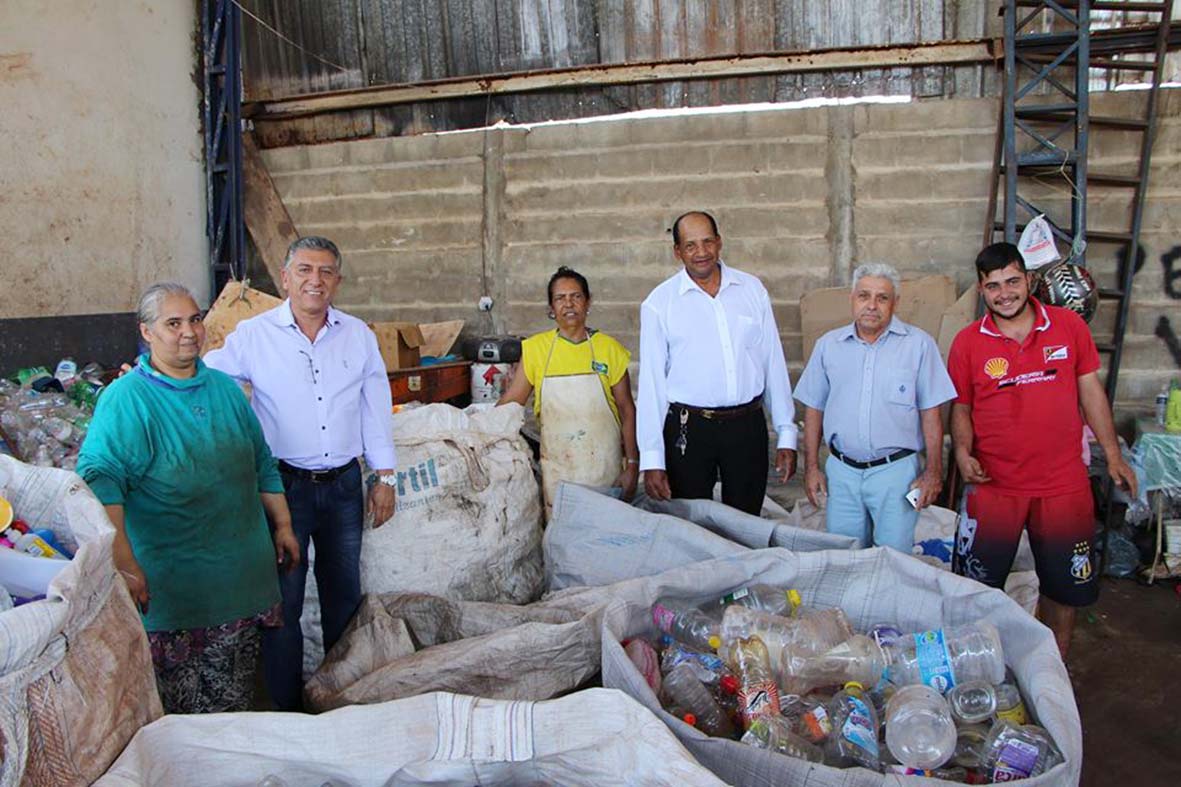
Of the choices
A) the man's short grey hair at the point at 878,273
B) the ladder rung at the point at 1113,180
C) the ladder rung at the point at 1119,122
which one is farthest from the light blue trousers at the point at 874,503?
the ladder rung at the point at 1119,122

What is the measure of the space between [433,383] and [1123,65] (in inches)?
159

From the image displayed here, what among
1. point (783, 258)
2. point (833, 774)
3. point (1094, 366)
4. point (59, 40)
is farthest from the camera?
point (783, 258)

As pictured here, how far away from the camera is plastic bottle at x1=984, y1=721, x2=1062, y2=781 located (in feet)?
4.72

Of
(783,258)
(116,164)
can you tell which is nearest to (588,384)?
(783,258)

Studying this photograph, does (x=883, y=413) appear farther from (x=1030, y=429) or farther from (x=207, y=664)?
(x=207, y=664)

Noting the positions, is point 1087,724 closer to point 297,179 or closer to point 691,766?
point 691,766

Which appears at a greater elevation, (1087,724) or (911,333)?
(911,333)

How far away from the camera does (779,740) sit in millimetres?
1547

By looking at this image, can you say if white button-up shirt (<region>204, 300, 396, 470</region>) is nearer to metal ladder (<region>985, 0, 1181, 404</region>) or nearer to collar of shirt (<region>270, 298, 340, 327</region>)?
collar of shirt (<region>270, 298, 340, 327</region>)

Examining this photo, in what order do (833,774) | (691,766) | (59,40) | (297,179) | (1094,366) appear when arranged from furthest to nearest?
(297,179) → (59,40) → (1094,366) → (833,774) → (691,766)

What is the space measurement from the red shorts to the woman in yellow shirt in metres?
1.19

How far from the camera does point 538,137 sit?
17.6 feet

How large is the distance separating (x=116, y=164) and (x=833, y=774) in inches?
212

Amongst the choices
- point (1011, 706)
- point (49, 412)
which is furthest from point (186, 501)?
point (49, 412)
